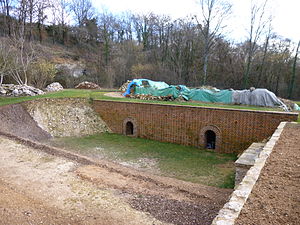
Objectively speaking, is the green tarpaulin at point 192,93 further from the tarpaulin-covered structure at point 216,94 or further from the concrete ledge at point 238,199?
the concrete ledge at point 238,199

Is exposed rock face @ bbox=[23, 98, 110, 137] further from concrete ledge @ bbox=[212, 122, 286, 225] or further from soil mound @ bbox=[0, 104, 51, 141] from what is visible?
concrete ledge @ bbox=[212, 122, 286, 225]

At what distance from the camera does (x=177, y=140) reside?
12242 millimetres

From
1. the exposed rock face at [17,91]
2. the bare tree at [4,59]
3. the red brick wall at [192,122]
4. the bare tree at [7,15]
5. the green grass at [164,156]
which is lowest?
the green grass at [164,156]

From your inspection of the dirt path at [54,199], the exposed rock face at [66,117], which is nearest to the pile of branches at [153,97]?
the exposed rock face at [66,117]

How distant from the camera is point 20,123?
12.4m

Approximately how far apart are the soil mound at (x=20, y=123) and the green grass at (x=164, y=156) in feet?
3.53

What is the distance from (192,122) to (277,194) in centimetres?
822

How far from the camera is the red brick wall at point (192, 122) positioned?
984cm

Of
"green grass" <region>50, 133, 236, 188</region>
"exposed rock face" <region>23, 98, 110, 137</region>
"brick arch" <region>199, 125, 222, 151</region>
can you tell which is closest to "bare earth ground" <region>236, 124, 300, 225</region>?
"green grass" <region>50, 133, 236, 188</region>

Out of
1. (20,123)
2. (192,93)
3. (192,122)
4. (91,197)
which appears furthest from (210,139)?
(20,123)

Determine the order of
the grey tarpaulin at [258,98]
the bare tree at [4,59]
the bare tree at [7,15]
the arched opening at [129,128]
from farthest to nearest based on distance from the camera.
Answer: the bare tree at [7,15] → the bare tree at [4,59] → the arched opening at [129,128] → the grey tarpaulin at [258,98]

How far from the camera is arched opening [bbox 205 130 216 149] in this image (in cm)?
1162

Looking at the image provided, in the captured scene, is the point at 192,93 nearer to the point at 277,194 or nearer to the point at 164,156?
the point at 164,156

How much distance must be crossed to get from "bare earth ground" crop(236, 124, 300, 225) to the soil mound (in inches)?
459
